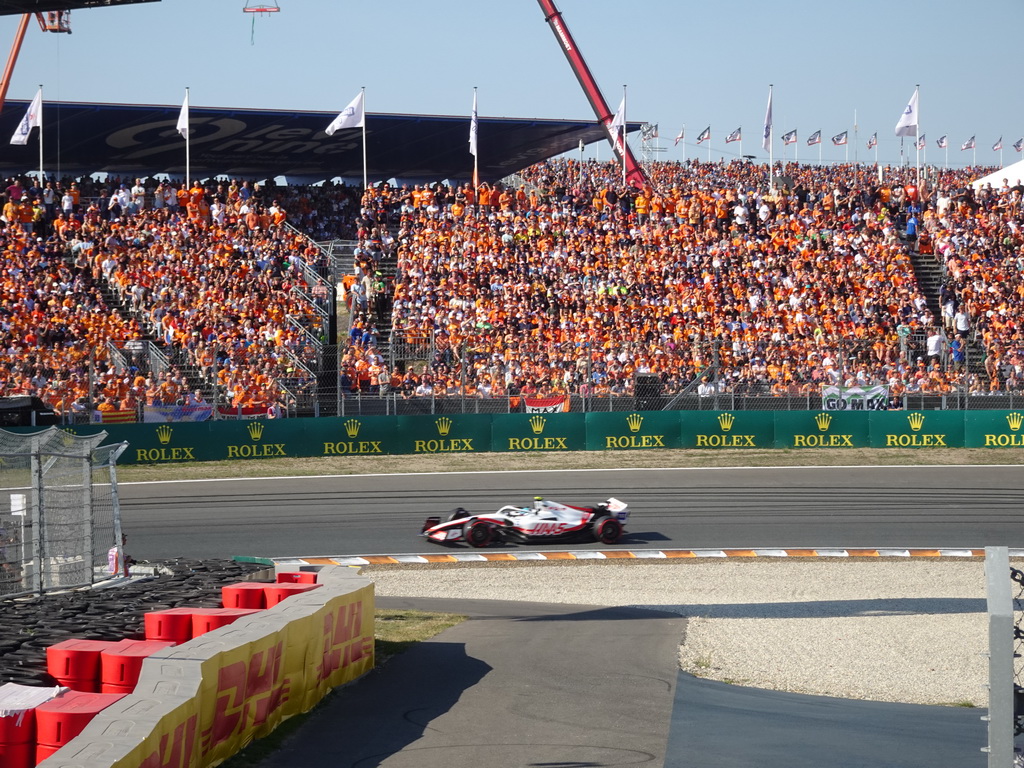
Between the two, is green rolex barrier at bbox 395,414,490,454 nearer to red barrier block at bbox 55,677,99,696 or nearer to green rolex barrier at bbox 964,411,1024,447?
green rolex barrier at bbox 964,411,1024,447

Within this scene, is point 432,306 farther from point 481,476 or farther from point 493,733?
point 493,733

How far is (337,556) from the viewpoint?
18.1m

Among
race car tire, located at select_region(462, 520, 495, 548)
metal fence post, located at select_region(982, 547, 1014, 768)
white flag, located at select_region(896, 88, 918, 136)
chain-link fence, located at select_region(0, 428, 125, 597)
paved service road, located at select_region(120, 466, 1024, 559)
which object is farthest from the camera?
white flag, located at select_region(896, 88, 918, 136)

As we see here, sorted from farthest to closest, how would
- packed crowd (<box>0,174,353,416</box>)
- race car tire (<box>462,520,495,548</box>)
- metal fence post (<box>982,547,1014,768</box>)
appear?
packed crowd (<box>0,174,353,416</box>)
race car tire (<box>462,520,495,548</box>)
metal fence post (<box>982,547,1014,768</box>)

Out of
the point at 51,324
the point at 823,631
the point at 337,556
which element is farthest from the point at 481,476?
the point at 823,631

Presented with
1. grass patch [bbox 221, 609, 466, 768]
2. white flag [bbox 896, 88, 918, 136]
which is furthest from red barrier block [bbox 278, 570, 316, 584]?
white flag [bbox 896, 88, 918, 136]

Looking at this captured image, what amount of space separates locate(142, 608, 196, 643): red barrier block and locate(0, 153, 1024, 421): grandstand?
18.5 metres

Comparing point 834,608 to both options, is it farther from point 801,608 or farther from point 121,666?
point 121,666

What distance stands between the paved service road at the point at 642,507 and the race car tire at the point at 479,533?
2.59 feet

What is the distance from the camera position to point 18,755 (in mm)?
6500

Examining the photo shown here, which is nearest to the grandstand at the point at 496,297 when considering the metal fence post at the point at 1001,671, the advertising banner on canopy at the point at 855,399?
the advertising banner on canopy at the point at 855,399

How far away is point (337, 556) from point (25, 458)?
308 inches

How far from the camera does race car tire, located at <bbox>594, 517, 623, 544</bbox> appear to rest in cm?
1833

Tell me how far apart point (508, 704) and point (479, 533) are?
916cm
